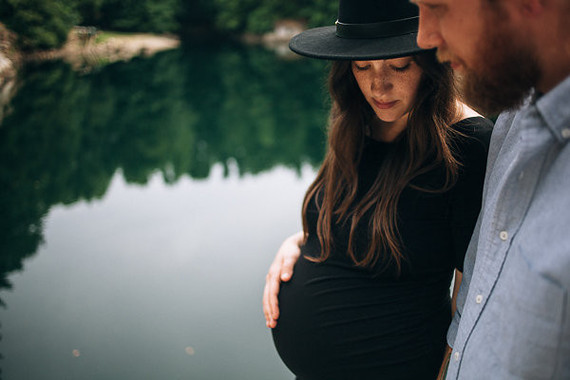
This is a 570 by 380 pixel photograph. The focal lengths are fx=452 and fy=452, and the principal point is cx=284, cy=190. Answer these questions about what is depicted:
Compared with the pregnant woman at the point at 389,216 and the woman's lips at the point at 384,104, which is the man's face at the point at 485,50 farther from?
the woman's lips at the point at 384,104

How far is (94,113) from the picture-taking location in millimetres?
7121

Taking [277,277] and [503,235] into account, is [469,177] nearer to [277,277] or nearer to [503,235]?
[503,235]

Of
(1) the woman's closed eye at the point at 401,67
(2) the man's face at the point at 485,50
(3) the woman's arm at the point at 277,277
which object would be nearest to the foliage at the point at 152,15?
(3) the woman's arm at the point at 277,277

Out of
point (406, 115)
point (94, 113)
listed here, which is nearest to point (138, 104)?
point (94, 113)

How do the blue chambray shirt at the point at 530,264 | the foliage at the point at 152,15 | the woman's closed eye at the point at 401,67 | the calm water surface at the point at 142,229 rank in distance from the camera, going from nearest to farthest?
the blue chambray shirt at the point at 530,264, the woman's closed eye at the point at 401,67, the calm water surface at the point at 142,229, the foliage at the point at 152,15

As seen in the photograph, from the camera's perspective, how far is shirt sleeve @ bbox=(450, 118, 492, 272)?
117 cm

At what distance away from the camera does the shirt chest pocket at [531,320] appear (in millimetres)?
630

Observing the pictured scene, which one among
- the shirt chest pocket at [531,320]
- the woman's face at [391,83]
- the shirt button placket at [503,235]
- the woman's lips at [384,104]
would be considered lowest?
the shirt chest pocket at [531,320]

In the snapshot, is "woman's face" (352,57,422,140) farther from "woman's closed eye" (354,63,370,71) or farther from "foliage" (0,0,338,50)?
"foliage" (0,0,338,50)

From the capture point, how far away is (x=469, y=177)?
117 centimetres

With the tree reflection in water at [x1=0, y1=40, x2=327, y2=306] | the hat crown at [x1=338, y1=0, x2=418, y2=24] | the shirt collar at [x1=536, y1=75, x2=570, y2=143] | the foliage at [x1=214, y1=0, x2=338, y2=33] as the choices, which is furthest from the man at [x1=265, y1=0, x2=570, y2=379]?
the foliage at [x1=214, y1=0, x2=338, y2=33]

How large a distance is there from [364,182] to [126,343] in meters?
1.65

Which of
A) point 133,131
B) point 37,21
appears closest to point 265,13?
point 37,21

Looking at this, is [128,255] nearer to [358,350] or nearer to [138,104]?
[358,350]
